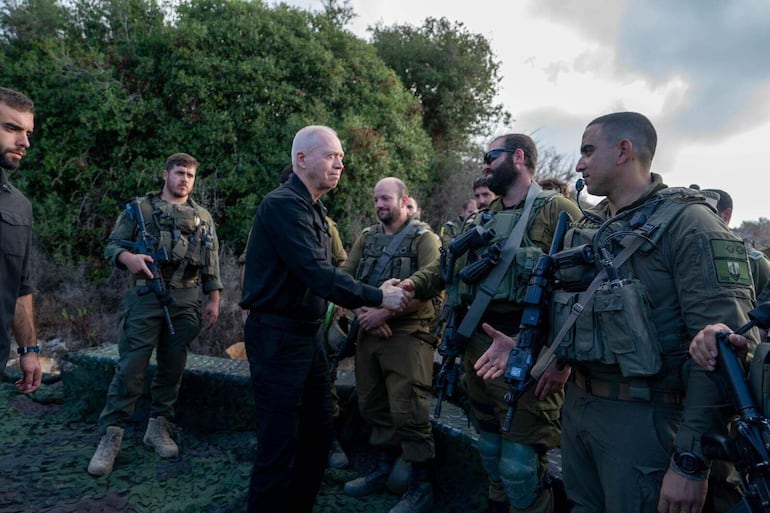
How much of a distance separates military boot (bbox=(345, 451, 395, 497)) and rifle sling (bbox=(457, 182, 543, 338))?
1593 mm

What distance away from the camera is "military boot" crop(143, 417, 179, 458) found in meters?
4.58

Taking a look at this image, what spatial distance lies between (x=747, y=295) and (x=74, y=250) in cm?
935

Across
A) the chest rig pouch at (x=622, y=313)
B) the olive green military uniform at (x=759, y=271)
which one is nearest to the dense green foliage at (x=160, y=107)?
the olive green military uniform at (x=759, y=271)

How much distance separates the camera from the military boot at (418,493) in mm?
3684

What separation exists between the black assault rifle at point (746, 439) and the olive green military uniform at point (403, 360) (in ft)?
7.07

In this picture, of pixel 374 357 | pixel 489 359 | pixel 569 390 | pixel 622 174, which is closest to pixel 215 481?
pixel 374 357

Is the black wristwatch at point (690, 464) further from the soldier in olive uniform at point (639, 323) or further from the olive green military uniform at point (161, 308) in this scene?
the olive green military uniform at point (161, 308)

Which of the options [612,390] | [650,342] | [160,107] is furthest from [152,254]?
[160,107]

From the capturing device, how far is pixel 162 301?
458cm

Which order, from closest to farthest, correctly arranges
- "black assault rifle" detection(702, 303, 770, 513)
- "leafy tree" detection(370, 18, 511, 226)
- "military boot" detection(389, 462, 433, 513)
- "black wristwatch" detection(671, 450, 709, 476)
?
"black assault rifle" detection(702, 303, 770, 513), "black wristwatch" detection(671, 450, 709, 476), "military boot" detection(389, 462, 433, 513), "leafy tree" detection(370, 18, 511, 226)

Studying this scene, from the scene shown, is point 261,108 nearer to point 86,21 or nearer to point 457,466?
point 86,21

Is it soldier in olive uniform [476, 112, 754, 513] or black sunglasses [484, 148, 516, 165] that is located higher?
black sunglasses [484, 148, 516, 165]

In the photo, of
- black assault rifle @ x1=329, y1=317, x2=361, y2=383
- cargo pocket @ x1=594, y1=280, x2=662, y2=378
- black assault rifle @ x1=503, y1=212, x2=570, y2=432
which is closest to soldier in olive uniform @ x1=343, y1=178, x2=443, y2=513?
black assault rifle @ x1=329, y1=317, x2=361, y2=383

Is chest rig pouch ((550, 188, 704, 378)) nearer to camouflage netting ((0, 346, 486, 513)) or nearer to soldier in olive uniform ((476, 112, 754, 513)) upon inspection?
soldier in olive uniform ((476, 112, 754, 513))
